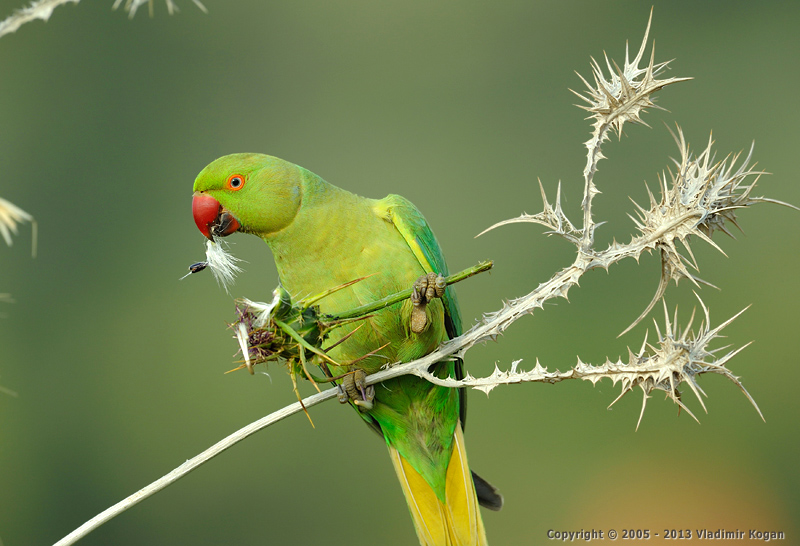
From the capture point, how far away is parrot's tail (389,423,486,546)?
285 centimetres

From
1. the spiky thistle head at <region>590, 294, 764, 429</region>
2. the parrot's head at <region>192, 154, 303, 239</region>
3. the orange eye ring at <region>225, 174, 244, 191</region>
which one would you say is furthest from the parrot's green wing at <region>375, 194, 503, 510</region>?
the spiky thistle head at <region>590, 294, 764, 429</region>

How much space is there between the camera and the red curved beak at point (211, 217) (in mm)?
2639

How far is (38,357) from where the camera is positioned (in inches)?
269

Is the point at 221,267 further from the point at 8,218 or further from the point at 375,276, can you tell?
the point at 8,218

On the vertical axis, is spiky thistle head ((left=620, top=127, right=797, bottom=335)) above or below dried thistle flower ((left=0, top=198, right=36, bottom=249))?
below

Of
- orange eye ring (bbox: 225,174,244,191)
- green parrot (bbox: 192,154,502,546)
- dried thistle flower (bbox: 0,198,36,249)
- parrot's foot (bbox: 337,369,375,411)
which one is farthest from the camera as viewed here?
orange eye ring (bbox: 225,174,244,191)

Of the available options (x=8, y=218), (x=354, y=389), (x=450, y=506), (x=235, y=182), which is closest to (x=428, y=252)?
(x=354, y=389)

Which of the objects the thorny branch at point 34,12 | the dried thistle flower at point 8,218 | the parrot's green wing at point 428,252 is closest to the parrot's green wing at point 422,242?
the parrot's green wing at point 428,252

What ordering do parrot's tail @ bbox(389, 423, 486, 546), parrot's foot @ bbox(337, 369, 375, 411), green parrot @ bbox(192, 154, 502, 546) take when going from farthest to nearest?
parrot's tail @ bbox(389, 423, 486, 546), green parrot @ bbox(192, 154, 502, 546), parrot's foot @ bbox(337, 369, 375, 411)

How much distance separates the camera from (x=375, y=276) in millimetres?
2533

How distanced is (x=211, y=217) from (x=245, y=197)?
0.17 m

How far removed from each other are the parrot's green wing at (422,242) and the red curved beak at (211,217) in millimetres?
627

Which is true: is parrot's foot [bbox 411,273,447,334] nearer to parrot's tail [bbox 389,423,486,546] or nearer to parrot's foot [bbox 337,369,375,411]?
parrot's foot [bbox 337,369,375,411]

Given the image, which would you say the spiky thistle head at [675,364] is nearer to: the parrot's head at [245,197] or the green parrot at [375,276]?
the green parrot at [375,276]
